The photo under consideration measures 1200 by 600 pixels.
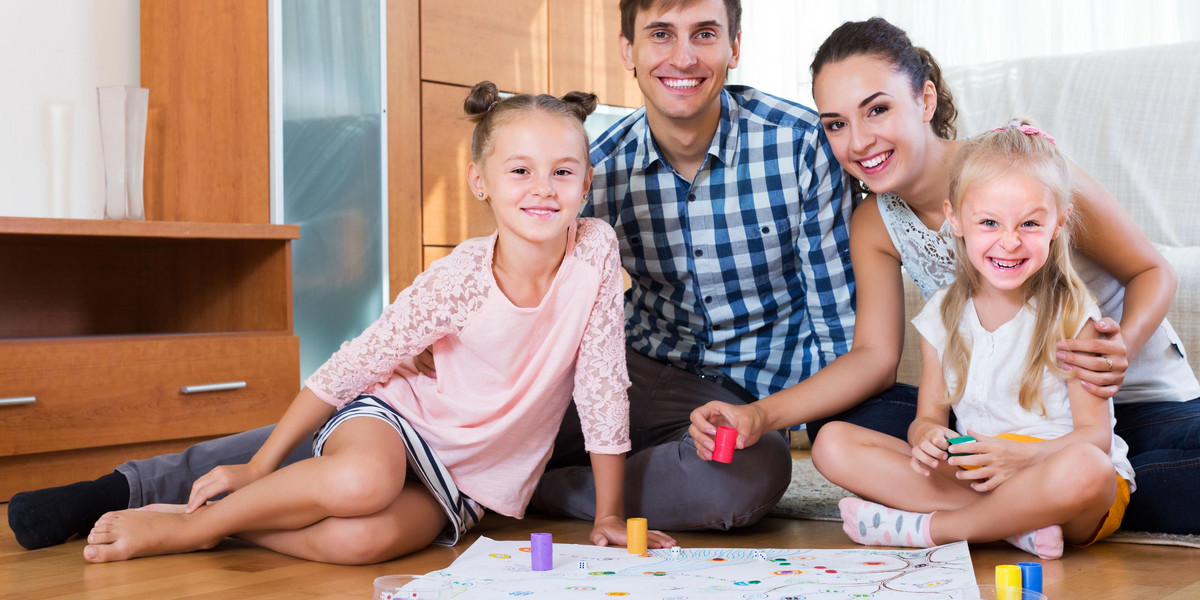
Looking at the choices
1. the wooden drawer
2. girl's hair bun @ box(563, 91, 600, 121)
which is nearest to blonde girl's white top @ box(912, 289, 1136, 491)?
girl's hair bun @ box(563, 91, 600, 121)

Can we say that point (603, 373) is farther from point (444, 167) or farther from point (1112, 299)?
point (444, 167)

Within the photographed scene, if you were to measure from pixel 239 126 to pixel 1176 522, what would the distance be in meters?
1.90

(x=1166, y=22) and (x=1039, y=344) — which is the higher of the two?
(x=1166, y=22)

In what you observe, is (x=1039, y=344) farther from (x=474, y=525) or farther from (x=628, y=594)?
(x=474, y=525)

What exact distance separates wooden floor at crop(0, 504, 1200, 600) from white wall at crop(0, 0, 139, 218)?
3.73 ft

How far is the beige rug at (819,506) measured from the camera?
1.25 meters

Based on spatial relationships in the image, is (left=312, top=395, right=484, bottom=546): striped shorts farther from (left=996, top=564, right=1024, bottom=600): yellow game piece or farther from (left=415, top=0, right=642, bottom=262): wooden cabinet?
(left=415, top=0, right=642, bottom=262): wooden cabinet

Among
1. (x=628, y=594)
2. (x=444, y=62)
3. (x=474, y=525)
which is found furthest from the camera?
(x=444, y=62)

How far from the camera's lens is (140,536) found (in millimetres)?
1203

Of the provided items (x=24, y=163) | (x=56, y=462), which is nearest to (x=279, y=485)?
(x=56, y=462)

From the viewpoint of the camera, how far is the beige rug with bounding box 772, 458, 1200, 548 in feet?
4.09

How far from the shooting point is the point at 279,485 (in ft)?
3.90

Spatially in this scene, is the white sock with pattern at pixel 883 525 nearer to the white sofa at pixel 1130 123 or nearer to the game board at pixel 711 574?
the game board at pixel 711 574

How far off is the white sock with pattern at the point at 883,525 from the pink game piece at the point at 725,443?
187mm
